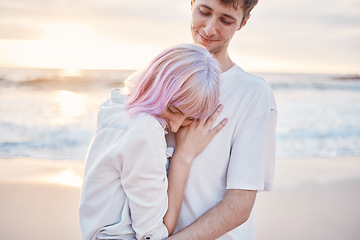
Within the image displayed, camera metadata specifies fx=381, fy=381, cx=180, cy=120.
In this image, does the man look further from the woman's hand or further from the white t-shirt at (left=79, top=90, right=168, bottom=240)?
the white t-shirt at (left=79, top=90, right=168, bottom=240)

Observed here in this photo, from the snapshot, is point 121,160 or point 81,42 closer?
point 121,160

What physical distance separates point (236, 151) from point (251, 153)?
0.07m

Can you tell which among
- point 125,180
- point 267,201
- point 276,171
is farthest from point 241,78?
point 276,171

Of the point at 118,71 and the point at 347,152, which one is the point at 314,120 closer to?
the point at 347,152

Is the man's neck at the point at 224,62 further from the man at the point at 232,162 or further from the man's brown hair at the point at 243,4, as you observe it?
the man's brown hair at the point at 243,4

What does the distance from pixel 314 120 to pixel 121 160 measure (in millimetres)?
9676

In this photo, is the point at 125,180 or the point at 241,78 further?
the point at 241,78

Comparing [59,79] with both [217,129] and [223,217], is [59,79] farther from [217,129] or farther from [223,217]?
[223,217]

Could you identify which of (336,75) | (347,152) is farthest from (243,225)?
(336,75)

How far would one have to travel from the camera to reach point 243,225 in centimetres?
193

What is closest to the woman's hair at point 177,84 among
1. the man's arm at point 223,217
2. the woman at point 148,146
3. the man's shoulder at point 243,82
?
the woman at point 148,146

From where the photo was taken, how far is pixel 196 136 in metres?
1.74

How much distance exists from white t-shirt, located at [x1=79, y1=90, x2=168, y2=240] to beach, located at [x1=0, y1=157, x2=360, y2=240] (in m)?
2.81

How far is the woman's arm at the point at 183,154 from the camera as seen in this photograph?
1636 millimetres
